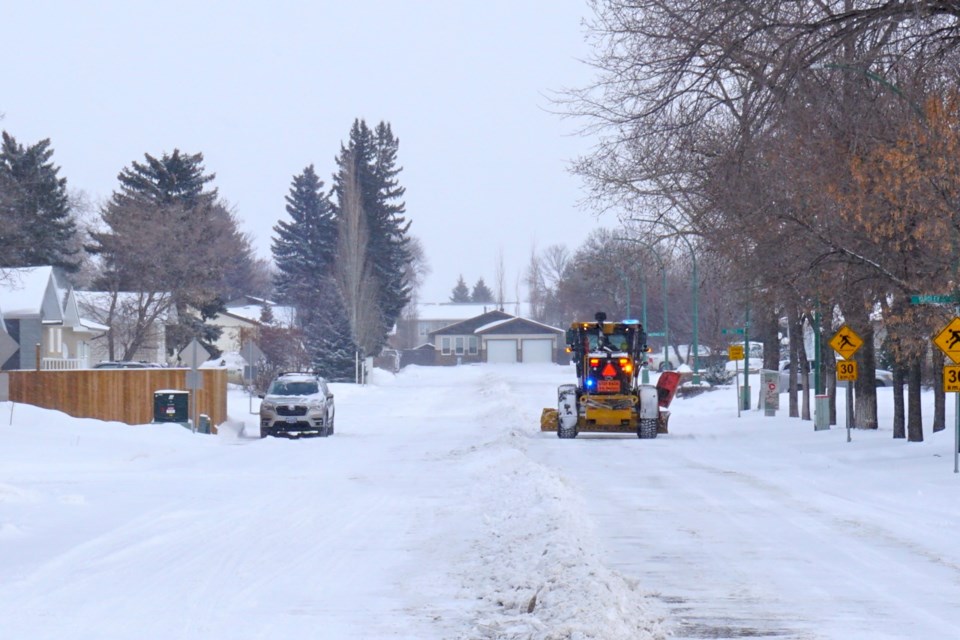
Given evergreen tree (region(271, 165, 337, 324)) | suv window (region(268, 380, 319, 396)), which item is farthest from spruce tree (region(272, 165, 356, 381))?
suv window (region(268, 380, 319, 396))

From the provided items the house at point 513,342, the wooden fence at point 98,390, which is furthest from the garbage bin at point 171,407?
the house at point 513,342

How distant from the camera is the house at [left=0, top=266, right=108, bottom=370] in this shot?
54156 millimetres

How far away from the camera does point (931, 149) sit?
61.0 ft

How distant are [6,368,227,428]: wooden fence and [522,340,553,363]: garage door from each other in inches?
3763

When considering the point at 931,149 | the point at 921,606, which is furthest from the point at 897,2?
the point at 921,606

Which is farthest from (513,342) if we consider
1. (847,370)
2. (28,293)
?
(847,370)

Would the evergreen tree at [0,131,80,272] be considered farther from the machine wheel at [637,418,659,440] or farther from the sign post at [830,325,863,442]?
the sign post at [830,325,863,442]

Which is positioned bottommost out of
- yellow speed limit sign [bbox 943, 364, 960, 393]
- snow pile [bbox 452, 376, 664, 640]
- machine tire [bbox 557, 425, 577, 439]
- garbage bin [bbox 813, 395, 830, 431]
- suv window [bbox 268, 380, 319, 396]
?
machine tire [bbox 557, 425, 577, 439]

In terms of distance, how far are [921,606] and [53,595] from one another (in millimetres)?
6699

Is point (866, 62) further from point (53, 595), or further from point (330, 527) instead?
point (53, 595)

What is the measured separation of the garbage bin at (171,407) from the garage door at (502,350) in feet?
324

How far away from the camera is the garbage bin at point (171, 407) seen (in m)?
32.6

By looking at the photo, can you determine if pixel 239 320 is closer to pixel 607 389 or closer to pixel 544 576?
pixel 607 389

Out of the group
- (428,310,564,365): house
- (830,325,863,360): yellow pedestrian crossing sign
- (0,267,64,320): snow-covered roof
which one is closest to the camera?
(830,325,863,360): yellow pedestrian crossing sign
